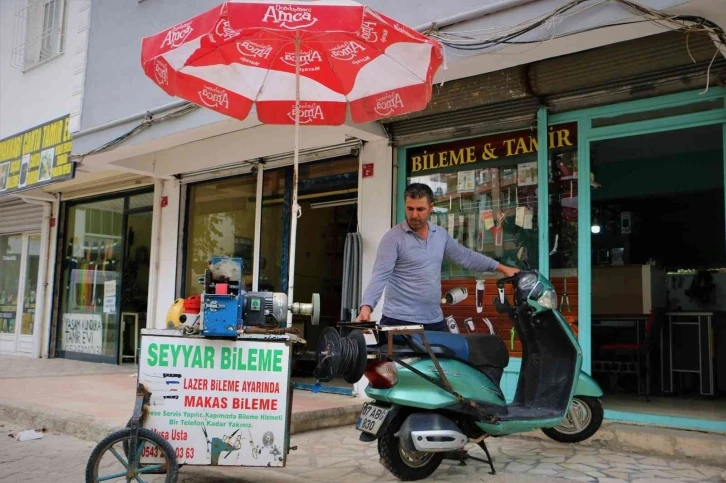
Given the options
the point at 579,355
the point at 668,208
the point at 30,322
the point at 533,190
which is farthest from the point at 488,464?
the point at 30,322

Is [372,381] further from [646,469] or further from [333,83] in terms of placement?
[333,83]

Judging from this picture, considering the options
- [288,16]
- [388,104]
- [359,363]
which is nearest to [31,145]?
[388,104]

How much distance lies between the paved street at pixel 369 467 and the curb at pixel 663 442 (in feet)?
0.31

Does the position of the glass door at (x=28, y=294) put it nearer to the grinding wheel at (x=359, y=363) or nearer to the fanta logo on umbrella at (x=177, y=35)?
the fanta logo on umbrella at (x=177, y=35)

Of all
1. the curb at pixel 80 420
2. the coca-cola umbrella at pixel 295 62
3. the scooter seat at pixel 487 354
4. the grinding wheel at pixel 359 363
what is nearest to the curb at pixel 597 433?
the curb at pixel 80 420

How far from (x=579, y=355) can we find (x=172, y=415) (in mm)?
2625

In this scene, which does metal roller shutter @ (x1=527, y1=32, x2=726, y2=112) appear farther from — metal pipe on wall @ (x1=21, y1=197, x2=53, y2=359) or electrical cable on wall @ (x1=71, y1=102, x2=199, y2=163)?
metal pipe on wall @ (x1=21, y1=197, x2=53, y2=359)

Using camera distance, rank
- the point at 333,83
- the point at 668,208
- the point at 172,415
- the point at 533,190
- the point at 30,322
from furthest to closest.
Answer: the point at 30,322, the point at 668,208, the point at 533,190, the point at 333,83, the point at 172,415

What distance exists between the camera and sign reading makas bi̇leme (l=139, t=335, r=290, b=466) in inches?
138

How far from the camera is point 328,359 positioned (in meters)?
3.59

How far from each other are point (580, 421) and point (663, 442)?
0.83 metres

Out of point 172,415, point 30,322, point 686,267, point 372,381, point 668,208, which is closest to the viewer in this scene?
point 172,415

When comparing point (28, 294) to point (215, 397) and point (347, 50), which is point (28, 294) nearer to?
point (347, 50)

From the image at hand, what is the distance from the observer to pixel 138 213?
1043 centimetres
